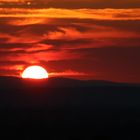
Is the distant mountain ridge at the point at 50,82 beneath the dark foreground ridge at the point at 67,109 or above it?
above

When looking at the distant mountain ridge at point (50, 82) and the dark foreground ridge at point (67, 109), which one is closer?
the dark foreground ridge at point (67, 109)

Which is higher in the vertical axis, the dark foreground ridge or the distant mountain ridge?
the distant mountain ridge

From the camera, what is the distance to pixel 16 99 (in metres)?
58.9

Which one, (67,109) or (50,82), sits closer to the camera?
(67,109)

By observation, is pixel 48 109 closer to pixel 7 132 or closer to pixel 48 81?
pixel 7 132

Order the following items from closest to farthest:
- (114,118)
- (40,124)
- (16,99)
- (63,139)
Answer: (63,139), (40,124), (114,118), (16,99)

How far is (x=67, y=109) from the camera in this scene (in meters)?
56.0

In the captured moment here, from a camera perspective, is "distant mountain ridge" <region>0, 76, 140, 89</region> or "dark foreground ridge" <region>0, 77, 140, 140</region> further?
"distant mountain ridge" <region>0, 76, 140, 89</region>

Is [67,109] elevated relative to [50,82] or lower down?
lower down

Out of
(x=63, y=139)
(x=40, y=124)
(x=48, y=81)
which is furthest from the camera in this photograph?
(x=48, y=81)

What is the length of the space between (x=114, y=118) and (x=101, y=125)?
2881mm

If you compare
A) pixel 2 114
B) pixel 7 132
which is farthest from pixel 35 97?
pixel 7 132

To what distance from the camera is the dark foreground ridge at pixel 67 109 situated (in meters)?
48.3

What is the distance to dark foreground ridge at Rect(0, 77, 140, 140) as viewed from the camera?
4828cm
